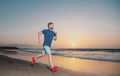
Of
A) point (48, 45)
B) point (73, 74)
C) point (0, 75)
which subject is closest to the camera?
point (0, 75)

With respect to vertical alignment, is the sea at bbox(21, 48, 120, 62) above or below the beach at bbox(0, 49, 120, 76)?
below

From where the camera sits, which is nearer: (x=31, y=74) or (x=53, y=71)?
(x=31, y=74)

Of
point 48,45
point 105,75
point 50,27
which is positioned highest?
point 50,27

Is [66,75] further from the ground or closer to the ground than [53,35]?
closer to the ground

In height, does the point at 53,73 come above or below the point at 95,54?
above

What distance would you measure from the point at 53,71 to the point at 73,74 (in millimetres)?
461

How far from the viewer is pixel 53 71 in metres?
4.30

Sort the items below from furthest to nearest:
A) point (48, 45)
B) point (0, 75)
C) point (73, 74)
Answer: point (48, 45) < point (73, 74) < point (0, 75)

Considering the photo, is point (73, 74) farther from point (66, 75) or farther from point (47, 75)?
point (47, 75)

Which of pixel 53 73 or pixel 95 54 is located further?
pixel 95 54

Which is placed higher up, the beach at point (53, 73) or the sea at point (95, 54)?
the beach at point (53, 73)

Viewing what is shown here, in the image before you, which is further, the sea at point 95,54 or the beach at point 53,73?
the sea at point 95,54

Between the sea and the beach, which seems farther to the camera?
the sea

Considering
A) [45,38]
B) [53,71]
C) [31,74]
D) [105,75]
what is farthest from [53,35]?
[105,75]
